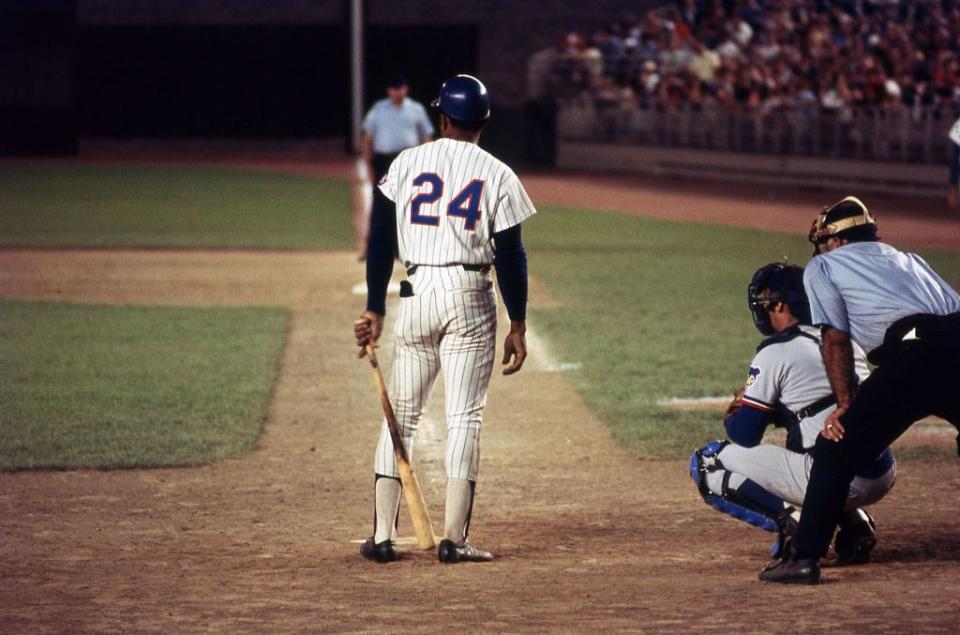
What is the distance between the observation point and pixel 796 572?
5352mm

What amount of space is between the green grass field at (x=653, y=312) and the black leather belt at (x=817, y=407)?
2503mm

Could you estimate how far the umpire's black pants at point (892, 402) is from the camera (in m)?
5.25

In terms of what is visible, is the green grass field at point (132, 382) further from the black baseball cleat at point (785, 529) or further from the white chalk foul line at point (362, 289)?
the black baseball cleat at point (785, 529)

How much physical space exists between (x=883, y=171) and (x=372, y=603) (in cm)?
2215

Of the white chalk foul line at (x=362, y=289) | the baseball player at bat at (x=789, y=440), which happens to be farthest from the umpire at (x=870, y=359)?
the white chalk foul line at (x=362, y=289)

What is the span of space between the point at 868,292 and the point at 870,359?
0.27 metres

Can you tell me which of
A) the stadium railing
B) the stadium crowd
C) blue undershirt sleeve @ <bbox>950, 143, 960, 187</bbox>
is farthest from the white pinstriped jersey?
the stadium crowd

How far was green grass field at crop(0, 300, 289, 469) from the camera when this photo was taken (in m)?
8.39

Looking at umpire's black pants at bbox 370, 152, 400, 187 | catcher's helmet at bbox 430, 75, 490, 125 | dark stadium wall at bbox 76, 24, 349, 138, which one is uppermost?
catcher's helmet at bbox 430, 75, 490, 125

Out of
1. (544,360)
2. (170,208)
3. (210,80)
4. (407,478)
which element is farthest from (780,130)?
(407,478)

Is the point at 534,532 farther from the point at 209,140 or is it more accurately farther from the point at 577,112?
the point at 209,140

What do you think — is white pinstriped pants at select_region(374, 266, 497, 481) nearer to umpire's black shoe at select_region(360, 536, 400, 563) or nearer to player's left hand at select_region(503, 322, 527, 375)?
player's left hand at select_region(503, 322, 527, 375)

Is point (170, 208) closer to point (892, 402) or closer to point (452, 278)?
point (452, 278)

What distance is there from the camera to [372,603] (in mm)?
5148
